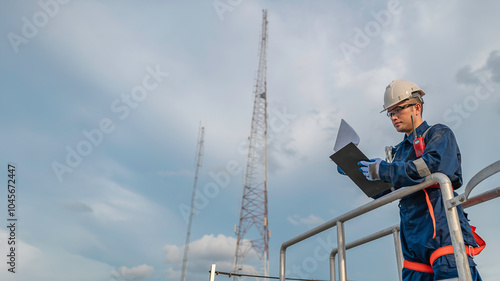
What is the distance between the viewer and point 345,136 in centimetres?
271

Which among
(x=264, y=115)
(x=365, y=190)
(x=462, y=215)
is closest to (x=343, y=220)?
(x=365, y=190)

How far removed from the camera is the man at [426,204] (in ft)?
7.05

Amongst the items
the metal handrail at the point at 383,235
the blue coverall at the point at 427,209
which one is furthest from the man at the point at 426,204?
the metal handrail at the point at 383,235

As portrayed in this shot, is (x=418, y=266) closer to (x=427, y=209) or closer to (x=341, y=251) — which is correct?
(x=427, y=209)

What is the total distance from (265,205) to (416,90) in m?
25.3

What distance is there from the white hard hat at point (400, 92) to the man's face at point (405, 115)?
4cm

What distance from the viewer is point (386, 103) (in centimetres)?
285

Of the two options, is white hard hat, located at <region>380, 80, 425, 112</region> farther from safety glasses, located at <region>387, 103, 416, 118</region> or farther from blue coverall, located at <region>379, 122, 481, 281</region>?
blue coverall, located at <region>379, 122, 481, 281</region>

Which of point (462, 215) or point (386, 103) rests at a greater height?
point (386, 103)

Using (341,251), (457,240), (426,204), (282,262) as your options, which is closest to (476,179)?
(457,240)

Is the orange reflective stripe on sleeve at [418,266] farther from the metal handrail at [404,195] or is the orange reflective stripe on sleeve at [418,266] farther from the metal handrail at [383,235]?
the metal handrail at [383,235]

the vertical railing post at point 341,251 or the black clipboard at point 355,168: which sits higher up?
the black clipboard at point 355,168

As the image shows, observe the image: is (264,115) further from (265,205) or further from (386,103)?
(386,103)

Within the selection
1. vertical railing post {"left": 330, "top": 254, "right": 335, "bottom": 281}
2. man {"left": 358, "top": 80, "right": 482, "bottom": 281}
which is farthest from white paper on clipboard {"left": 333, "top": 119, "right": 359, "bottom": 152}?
vertical railing post {"left": 330, "top": 254, "right": 335, "bottom": 281}
